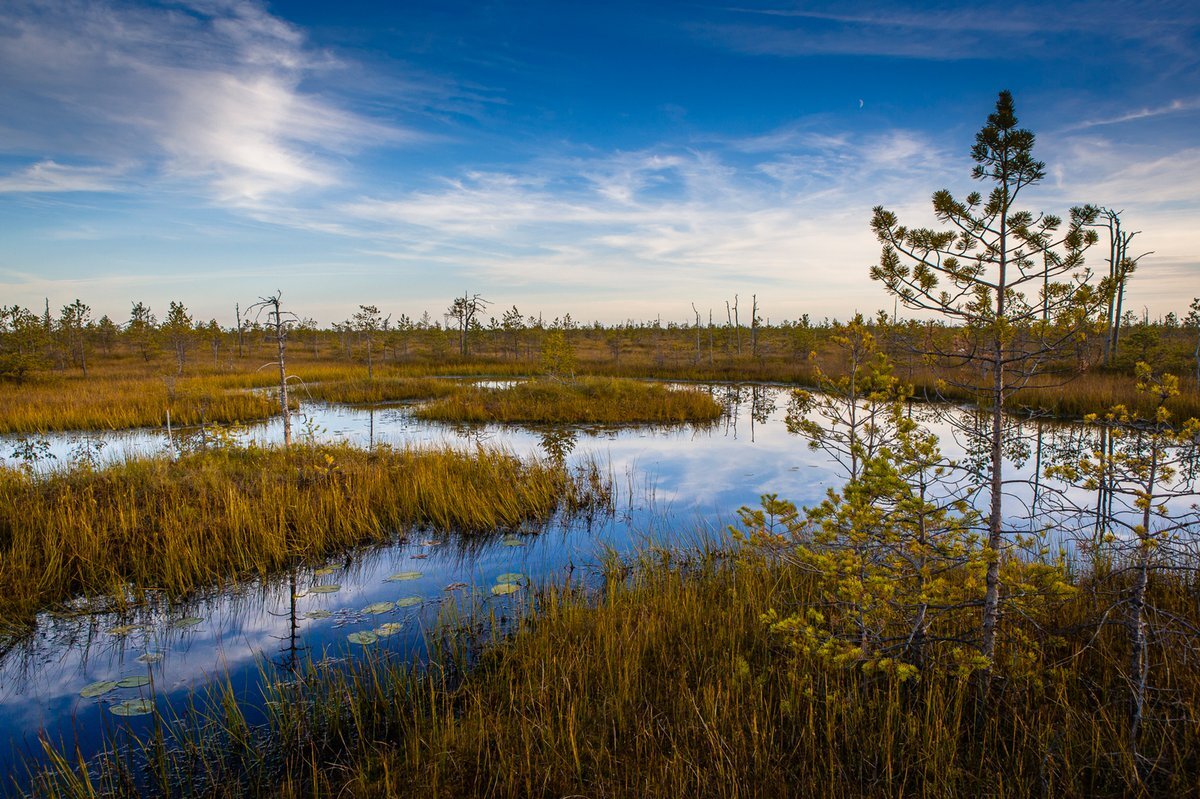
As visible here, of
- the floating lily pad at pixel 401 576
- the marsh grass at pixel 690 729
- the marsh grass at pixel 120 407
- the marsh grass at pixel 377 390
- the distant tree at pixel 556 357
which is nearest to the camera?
the marsh grass at pixel 690 729

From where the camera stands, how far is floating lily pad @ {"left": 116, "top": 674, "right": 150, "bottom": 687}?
464 cm

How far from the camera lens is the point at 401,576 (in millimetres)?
7082

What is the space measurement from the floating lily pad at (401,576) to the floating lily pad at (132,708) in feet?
9.04

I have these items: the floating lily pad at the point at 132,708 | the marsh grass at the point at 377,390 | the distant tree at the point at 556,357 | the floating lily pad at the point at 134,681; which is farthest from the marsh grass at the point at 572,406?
the floating lily pad at the point at 132,708

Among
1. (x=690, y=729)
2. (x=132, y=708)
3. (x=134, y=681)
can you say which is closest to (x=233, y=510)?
(x=134, y=681)

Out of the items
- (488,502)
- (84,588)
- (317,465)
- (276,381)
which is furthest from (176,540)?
(276,381)

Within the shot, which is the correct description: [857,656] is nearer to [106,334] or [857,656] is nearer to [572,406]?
[572,406]

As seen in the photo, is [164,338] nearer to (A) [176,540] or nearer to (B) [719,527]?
(A) [176,540]

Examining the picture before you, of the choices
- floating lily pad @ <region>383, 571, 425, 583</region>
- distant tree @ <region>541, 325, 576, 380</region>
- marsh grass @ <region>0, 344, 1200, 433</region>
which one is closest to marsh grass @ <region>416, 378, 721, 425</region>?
distant tree @ <region>541, 325, 576, 380</region>

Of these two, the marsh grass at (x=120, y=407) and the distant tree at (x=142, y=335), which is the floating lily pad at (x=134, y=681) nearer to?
the marsh grass at (x=120, y=407)

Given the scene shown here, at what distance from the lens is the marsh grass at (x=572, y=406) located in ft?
66.6

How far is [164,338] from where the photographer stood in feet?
169

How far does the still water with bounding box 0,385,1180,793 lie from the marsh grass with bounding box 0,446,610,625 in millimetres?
446

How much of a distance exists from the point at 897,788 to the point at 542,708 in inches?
82.8
